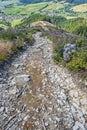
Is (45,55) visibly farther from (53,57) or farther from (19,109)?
(19,109)

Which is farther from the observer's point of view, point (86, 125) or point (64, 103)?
point (64, 103)

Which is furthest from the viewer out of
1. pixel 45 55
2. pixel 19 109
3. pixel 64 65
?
pixel 45 55

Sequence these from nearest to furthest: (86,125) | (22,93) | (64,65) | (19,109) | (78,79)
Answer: (86,125), (19,109), (22,93), (78,79), (64,65)

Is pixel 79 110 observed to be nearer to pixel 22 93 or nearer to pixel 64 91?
pixel 64 91

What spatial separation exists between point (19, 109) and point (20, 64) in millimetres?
7816

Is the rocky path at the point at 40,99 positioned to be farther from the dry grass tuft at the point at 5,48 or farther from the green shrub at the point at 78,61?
the dry grass tuft at the point at 5,48

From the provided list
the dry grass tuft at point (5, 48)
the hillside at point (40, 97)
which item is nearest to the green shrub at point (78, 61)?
the hillside at point (40, 97)

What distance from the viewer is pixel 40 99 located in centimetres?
1427

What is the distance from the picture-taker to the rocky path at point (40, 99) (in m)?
12.0

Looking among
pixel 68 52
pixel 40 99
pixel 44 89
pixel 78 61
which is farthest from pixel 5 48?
pixel 40 99

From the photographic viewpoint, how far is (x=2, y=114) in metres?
12.5

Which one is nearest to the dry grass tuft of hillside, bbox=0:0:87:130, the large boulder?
hillside, bbox=0:0:87:130

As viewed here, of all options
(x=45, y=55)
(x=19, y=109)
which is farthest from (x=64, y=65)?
(x=19, y=109)

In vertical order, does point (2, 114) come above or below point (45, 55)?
above
